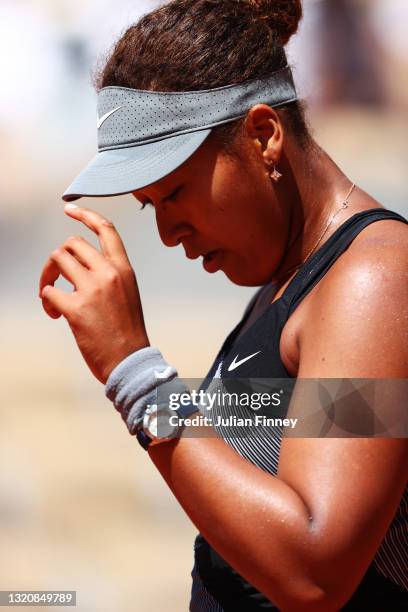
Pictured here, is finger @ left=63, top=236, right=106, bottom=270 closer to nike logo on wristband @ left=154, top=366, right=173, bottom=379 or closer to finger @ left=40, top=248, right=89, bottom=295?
→ finger @ left=40, top=248, right=89, bottom=295

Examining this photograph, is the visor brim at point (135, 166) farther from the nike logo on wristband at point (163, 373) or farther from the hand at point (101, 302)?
the nike logo on wristband at point (163, 373)

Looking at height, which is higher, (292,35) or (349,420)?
(292,35)

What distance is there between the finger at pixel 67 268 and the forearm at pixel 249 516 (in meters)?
0.32

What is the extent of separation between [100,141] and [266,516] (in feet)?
2.96

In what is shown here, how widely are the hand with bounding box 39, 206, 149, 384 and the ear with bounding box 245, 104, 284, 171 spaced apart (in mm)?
362

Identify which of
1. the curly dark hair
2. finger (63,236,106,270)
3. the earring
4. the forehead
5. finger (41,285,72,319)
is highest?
the curly dark hair

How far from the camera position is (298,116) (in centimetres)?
199

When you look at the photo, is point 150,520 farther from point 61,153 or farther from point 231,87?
point 61,153

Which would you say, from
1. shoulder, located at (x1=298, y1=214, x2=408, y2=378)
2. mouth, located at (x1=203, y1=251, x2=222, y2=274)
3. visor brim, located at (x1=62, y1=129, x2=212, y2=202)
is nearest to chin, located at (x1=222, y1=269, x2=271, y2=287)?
mouth, located at (x1=203, y1=251, x2=222, y2=274)

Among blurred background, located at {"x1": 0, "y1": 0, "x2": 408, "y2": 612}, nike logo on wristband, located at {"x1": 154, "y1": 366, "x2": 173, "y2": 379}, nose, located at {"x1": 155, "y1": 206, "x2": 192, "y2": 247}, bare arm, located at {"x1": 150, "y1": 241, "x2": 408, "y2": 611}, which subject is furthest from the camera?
blurred background, located at {"x1": 0, "y1": 0, "x2": 408, "y2": 612}

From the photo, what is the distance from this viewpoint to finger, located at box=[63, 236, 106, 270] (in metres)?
1.66

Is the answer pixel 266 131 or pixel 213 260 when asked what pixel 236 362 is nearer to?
pixel 213 260

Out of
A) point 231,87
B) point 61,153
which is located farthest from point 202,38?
point 61,153

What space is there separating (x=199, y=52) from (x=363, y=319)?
671 mm
